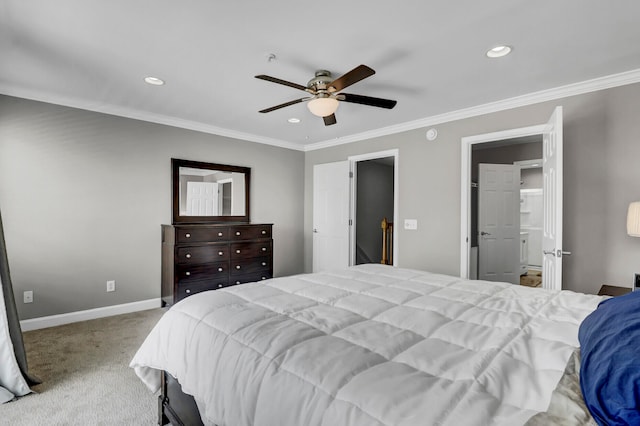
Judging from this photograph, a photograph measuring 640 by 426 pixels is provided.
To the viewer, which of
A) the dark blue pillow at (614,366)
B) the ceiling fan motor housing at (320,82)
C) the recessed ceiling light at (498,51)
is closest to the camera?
the dark blue pillow at (614,366)

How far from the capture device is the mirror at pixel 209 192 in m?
4.21

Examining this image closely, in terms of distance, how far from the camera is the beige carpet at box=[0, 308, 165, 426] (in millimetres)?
1923

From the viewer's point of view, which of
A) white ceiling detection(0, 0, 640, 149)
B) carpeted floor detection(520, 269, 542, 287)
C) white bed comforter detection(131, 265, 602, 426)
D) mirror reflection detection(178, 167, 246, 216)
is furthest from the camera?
Answer: carpeted floor detection(520, 269, 542, 287)

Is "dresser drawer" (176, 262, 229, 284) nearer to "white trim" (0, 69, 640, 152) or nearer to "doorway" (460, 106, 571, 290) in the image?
"white trim" (0, 69, 640, 152)

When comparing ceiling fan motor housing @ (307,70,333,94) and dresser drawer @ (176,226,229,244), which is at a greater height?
ceiling fan motor housing @ (307,70,333,94)

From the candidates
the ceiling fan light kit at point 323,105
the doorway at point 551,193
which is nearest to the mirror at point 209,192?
the ceiling fan light kit at point 323,105

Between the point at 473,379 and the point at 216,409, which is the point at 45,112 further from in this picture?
the point at 473,379

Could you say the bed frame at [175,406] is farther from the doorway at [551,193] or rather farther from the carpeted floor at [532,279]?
the carpeted floor at [532,279]

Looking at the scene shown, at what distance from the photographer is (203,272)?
12.7ft

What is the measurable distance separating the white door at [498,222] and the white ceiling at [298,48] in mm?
1941

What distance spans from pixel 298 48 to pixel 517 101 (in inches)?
94.5

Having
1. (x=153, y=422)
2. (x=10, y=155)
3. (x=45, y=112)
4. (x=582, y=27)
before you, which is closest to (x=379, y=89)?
(x=582, y=27)

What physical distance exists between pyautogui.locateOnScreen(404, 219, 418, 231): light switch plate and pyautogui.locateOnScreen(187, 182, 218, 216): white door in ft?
8.74

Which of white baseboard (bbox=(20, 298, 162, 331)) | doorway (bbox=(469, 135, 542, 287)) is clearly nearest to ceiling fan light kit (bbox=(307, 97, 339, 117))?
white baseboard (bbox=(20, 298, 162, 331))
